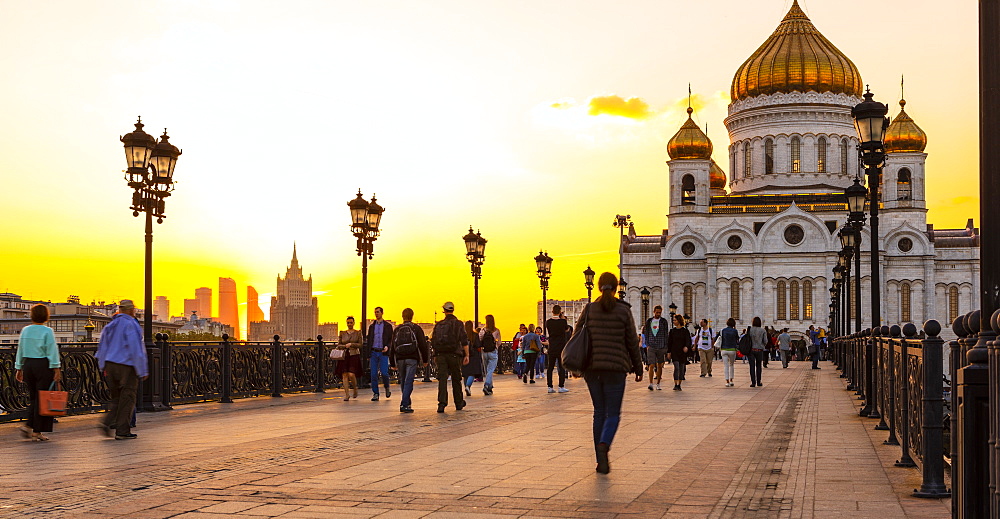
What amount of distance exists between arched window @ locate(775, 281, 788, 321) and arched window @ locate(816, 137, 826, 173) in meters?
10.6

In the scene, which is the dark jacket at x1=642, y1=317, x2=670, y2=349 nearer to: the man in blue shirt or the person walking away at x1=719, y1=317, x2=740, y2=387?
the person walking away at x1=719, y1=317, x2=740, y2=387

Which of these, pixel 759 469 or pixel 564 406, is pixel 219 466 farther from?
pixel 564 406

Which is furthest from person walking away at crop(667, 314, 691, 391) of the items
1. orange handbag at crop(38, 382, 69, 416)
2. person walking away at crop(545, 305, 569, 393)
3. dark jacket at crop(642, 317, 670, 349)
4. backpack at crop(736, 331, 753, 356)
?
orange handbag at crop(38, 382, 69, 416)

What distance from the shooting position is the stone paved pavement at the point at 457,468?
813 centimetres

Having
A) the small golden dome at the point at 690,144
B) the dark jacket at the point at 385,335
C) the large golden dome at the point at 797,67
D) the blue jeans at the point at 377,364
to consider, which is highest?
the large golden dome at the point at 797,67

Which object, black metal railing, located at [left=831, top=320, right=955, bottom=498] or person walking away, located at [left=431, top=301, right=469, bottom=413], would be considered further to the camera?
person walking away, located at [left=431, top=301, right=469, bottom=413]

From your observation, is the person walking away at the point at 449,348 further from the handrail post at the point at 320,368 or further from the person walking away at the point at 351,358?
the handrail post at the point at 320,368

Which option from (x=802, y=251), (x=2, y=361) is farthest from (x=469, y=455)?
(x=802, y=251)

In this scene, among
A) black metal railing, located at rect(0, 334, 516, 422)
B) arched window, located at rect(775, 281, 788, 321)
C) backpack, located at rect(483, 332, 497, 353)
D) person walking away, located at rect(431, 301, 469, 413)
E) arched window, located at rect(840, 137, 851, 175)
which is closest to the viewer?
black metal railing, located at rect(0, 334, 516, 422)

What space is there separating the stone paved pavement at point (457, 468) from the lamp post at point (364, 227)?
360 inches

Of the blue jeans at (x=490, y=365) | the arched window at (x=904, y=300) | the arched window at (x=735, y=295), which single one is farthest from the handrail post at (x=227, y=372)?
the arched window at (x=904, y=300)

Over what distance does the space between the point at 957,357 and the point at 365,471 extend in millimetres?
4918

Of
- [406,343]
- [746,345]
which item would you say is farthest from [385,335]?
[746,345]

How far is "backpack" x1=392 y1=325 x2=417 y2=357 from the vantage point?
17531 mm
